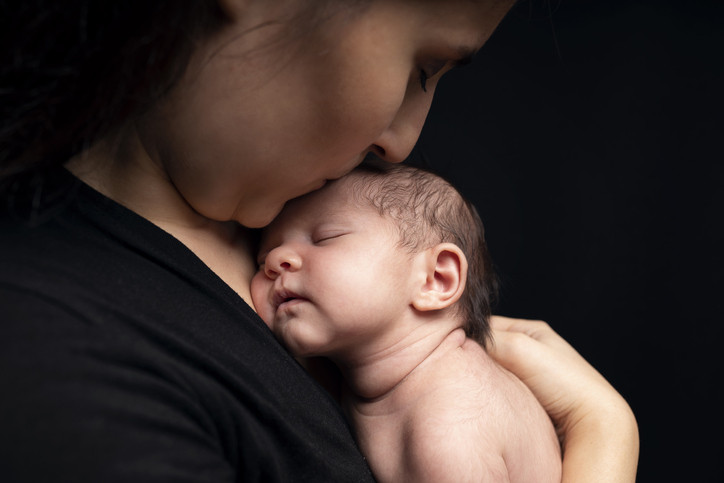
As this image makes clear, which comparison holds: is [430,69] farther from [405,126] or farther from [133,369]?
[133,369]

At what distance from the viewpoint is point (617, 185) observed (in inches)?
87.7

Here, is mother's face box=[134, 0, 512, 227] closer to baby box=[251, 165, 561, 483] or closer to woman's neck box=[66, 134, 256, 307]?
woman's neck box=[66, 134, 256, 307]

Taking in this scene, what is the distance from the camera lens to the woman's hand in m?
1.17

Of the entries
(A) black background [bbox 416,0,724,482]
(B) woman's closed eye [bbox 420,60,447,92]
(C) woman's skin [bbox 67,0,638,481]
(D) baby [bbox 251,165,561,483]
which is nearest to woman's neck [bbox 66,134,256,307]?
(C) woman's skin [bbox 67,0,638,481]

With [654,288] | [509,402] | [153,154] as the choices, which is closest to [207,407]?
[153,154]

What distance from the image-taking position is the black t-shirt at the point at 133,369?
0.67 metres

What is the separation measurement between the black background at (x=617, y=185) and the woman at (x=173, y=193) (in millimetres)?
1278

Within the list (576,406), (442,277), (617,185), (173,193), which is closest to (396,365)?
(442,277)

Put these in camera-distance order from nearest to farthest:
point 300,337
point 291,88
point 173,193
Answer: point 291,88
point 173,193
point 300,337

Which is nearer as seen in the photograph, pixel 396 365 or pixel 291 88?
pixel 291 88

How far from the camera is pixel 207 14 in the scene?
82 centimetres

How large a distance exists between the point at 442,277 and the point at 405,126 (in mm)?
306

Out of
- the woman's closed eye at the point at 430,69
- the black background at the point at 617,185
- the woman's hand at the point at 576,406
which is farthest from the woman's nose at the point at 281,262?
the black background at the point at 617,185

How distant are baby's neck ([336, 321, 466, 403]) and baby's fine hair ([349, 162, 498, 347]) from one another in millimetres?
93
